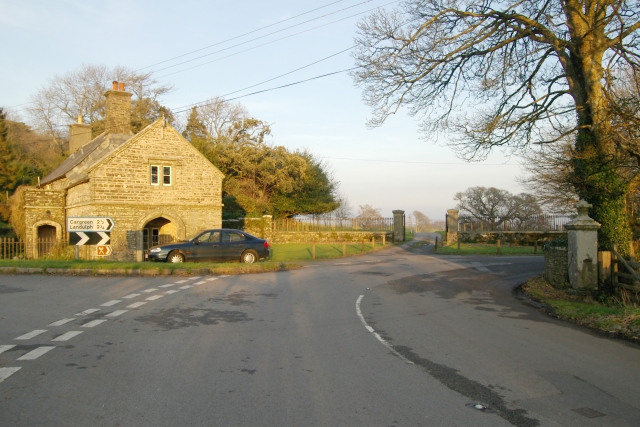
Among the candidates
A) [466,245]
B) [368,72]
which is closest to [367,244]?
[466,245]

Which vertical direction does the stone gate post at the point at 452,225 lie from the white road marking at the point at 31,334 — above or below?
above

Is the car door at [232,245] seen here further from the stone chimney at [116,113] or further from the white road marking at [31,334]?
the stone chimney at [116,113]

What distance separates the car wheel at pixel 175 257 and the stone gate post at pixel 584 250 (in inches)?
577

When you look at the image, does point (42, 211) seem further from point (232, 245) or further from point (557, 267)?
point (557, 267)

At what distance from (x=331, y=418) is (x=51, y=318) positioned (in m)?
6.94

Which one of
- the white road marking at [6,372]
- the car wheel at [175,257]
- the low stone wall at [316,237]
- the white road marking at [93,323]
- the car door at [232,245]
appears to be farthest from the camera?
the low stone wall at [316,237]

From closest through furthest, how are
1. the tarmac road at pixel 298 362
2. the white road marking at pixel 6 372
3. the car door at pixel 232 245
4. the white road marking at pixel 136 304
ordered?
the tarmac road at pixel 298 362, the white road marking at pixel 6 372, the white road marking at pixel 136 304, the car door at pixel 232 245

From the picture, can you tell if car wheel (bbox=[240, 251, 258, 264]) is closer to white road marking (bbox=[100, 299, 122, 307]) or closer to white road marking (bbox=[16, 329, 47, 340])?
white road marking (bbox=[100, 299, 122, 307])

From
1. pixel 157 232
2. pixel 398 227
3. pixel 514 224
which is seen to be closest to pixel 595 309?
pixel 157 232

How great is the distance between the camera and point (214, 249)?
21797 millimetres

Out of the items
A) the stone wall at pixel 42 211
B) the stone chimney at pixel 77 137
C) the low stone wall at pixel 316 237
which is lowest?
the low stone wall at pixel 316 237

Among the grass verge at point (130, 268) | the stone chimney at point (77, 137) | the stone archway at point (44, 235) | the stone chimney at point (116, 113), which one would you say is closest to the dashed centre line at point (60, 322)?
the grass verge at point (130, 268)

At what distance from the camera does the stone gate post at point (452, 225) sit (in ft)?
121

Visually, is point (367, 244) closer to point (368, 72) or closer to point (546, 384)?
point (368, 72)
